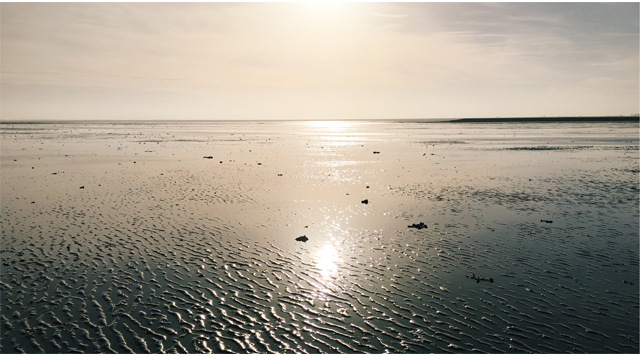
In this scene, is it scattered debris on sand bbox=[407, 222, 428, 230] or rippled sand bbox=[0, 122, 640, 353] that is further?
scattered debris on sand bbox=[407, 222, 428, 230]

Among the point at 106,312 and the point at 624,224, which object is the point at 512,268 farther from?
the point at 106,312

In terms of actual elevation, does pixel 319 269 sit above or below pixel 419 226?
below

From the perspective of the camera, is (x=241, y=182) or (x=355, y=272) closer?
(x=355, y=272)

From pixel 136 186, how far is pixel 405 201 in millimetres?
20943

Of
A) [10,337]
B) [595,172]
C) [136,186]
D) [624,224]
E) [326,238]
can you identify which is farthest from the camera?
[595,172]

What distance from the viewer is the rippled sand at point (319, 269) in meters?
9.75

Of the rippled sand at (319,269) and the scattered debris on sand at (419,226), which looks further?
the scattered debris on sand at (419,226)

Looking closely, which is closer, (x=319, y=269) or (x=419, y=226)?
(x=319, y=269)

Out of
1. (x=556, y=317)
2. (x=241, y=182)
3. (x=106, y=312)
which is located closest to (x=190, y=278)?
(x=106, y=312)

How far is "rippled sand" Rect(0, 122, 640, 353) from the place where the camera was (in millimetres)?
9750

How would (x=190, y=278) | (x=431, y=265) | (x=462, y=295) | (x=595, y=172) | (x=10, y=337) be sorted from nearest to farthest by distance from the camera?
(x=10, y=337)
(x=462, y=295)
(x=190, y=278)
(x=431, y=265)
(x=595, y=172)

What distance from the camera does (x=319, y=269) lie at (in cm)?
1384

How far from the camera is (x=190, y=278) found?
13.0 metres

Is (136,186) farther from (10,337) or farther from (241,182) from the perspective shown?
(10,337)
